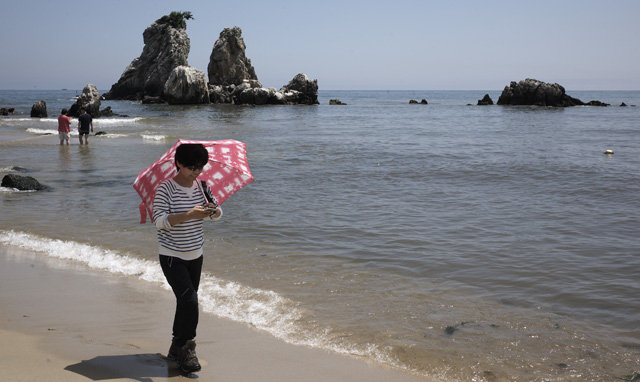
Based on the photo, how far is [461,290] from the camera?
21.9 ft

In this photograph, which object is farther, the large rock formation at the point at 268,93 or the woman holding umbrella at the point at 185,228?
the large rock formation at the point at 268,93

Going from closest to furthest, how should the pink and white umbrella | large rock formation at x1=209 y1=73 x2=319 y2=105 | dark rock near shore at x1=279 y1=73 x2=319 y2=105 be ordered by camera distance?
the pink and white umbrella, large rock formation at x1=209 y1=73 x2=319 y2=105, dark rock near shore at x1=279 y1=73 x2=319 y2=105

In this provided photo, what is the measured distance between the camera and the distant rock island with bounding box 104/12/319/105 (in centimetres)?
7325

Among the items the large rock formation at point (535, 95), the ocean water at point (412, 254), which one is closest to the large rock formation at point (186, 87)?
the large rock formation at point (535, 95)

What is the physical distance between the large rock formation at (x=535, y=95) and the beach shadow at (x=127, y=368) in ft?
243

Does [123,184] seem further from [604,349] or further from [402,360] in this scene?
[604,349]

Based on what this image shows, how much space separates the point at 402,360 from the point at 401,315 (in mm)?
1058

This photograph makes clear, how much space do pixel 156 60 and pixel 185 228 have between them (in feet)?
305

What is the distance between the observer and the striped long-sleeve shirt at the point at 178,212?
4098 mm

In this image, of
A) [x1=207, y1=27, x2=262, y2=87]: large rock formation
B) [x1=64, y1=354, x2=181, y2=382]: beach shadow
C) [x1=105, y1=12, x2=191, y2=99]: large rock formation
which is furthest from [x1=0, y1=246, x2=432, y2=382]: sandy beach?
[x1=105, y1=12, x2=191, y2=99]: large rock formation

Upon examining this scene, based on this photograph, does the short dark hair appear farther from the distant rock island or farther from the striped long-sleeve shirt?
the distant rock island

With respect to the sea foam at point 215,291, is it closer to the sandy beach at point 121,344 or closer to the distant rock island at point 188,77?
the sandy beach at point 121,344

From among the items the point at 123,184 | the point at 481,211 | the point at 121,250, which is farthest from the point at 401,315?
the point at 123,184

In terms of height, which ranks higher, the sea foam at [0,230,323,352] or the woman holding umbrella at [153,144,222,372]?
the woman holding umbrella at [153,144,222,372]
